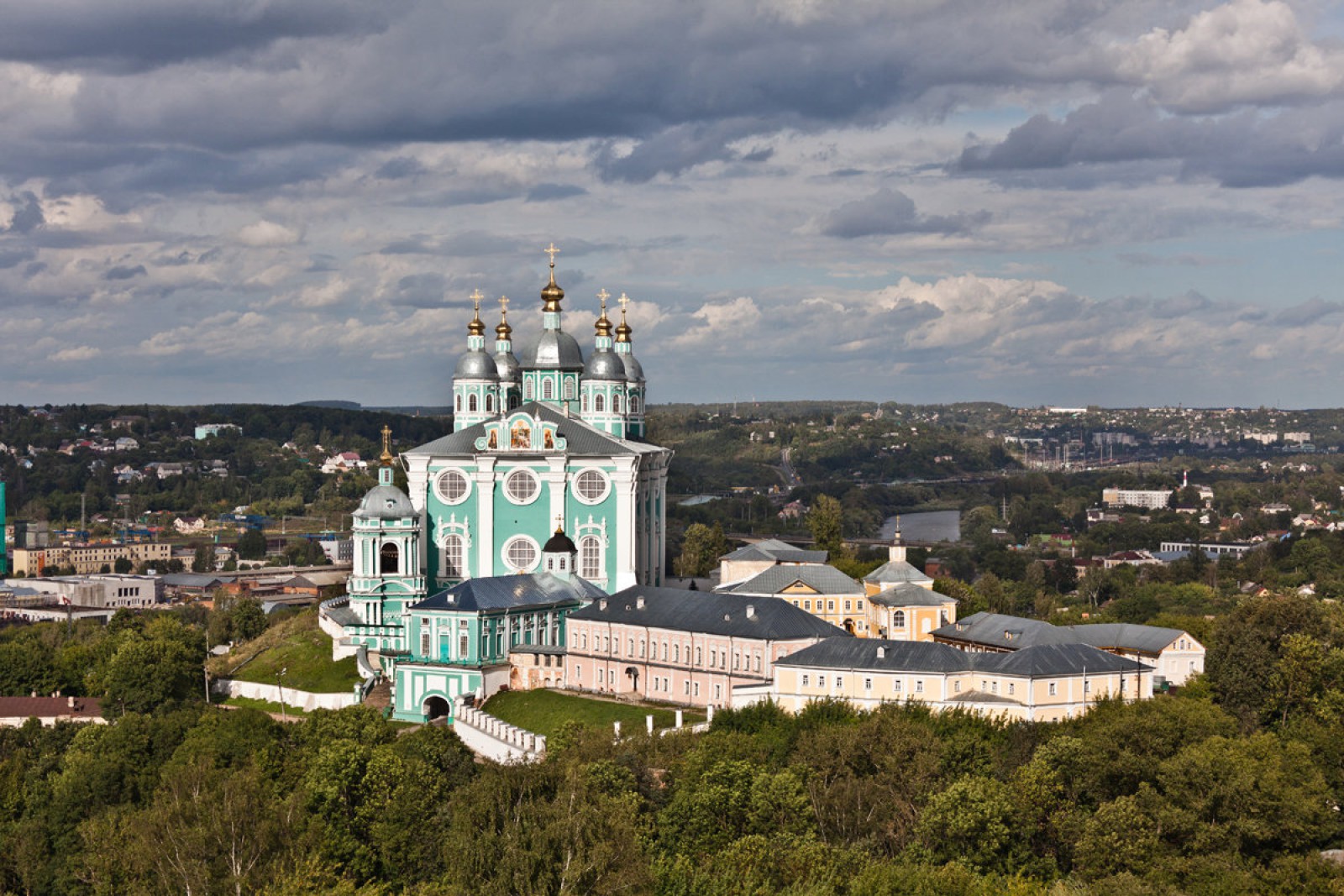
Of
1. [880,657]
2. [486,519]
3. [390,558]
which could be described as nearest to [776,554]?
[486,519]

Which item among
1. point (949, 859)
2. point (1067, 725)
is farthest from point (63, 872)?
point (1067, 725)

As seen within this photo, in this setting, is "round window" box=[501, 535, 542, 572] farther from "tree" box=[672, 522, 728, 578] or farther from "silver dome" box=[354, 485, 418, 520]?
"tree" box=[672, 522, 728, 578]

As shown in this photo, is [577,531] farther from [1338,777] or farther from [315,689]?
[1338,777]

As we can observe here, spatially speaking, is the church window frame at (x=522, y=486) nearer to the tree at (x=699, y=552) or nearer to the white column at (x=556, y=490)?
the white column at (x=556, y=490)

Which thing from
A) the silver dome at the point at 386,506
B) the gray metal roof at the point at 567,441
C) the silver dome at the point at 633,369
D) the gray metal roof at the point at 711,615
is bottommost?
the gray metal roof at the point at 711,615

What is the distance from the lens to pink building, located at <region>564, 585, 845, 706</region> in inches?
2084

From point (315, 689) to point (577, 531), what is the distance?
11.1 metres

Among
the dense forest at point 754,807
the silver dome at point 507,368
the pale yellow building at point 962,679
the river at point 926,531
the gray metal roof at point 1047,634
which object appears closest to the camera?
the dense forest at point 754,807

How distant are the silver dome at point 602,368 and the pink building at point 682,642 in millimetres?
14219

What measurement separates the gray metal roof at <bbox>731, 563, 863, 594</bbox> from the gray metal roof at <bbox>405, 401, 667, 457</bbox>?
672cm

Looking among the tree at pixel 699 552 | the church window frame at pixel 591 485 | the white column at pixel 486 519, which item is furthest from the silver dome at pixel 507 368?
the tree at pixel 699 552

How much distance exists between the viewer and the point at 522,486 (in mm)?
65562

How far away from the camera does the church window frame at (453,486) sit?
216ft

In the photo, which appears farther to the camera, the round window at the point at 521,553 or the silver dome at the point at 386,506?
the round window at the point at 521,553
